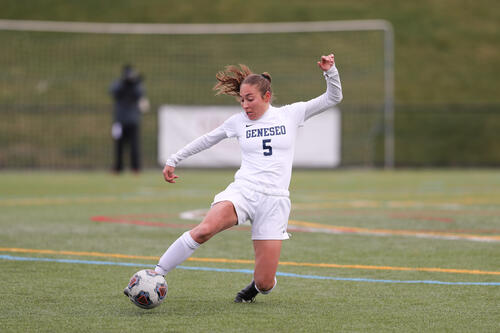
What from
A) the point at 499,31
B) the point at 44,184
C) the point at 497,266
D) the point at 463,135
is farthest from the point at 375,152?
the point at 497,266

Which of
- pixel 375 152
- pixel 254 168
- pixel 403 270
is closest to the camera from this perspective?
pixel 254 168

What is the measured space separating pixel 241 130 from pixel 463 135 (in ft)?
79.2

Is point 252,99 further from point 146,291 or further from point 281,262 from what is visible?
point 281,262

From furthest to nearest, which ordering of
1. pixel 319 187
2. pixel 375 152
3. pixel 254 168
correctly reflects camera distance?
pixel 375 152
pixel 319 187
pixel 254 168

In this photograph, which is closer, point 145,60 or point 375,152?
point 375,152

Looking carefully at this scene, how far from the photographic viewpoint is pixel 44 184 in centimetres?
1933

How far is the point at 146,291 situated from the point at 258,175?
3.77ft

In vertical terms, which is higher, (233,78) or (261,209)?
(233,78)

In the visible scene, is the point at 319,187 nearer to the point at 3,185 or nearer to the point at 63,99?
the point at 3,185

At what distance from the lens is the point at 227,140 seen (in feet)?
78.2

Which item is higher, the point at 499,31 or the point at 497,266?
the point at 499,31

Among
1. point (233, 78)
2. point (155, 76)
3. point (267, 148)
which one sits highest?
point (233, 78)

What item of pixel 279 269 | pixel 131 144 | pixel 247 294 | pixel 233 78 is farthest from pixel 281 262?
pixel 131 144

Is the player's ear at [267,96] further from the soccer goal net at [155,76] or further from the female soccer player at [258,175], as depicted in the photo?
the soccer goal net at [155,76]
